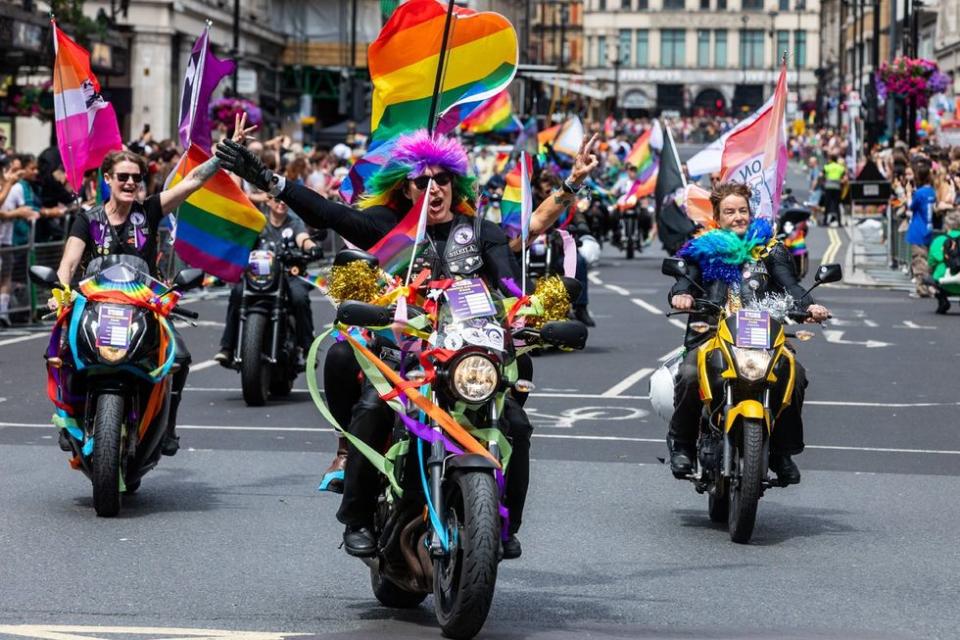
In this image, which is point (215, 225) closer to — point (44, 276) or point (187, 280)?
point (187, 280)

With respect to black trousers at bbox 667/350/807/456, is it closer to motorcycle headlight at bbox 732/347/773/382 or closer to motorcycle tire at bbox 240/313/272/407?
motorcycle headlight at bbox 732/347/773/382

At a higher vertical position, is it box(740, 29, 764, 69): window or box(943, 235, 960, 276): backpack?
box(740, 29, 764, 69): window

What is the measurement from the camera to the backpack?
24.7 m

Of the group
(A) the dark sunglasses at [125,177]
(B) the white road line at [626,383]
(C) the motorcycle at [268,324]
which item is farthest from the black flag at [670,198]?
(A) the dark sunglasses at [125,177]

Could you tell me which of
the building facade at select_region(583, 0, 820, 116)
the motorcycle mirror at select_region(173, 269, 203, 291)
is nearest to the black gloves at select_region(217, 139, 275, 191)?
the motorcycle mirror at select_region(173, 269, 203, 291)

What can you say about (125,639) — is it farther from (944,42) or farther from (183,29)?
(944,42)

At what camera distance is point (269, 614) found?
24.2ft

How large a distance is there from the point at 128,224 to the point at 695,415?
2886 mm

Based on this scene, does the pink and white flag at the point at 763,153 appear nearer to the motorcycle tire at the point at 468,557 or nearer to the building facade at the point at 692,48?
the motorcycle tire at the point at 468,557

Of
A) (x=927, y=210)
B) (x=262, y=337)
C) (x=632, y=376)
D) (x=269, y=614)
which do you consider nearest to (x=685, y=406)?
(x=269, y=614)

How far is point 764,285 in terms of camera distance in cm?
984

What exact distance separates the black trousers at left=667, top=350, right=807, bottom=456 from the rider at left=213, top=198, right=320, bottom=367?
5.60m

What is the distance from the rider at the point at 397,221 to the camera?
7266mm

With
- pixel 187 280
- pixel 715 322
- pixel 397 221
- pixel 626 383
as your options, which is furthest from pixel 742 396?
pixel 626 383
